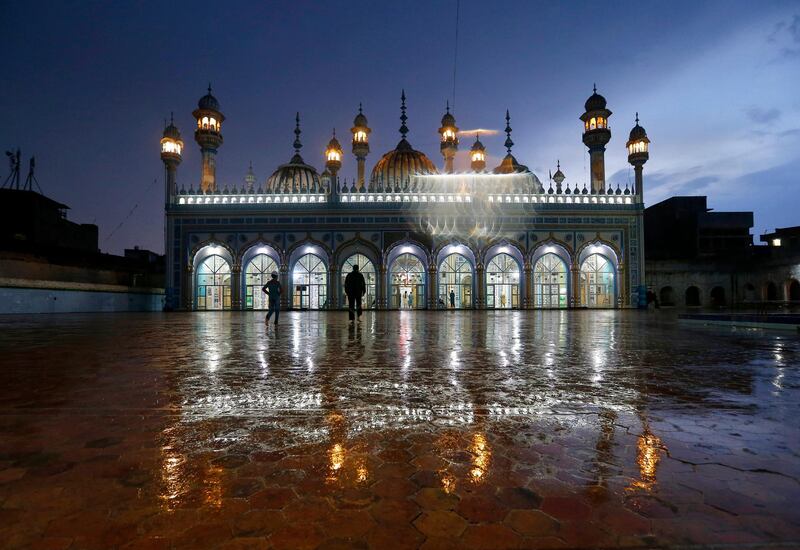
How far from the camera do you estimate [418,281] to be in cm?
3662

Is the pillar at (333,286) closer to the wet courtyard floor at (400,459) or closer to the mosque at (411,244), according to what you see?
the mosque at (411,244)

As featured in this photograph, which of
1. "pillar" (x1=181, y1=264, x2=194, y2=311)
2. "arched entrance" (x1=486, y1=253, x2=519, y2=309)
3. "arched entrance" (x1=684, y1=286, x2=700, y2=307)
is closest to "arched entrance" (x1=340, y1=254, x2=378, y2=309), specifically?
"arched entrance" (x1=486, y1=253, x2=519, y2=309)

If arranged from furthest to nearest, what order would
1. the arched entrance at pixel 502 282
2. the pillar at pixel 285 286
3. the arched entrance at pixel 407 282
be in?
the arched entrance at pixel 502 282 → the arched entrance at pixel 407 282 → the pillar at pixel 285 286

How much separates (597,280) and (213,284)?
31185mm

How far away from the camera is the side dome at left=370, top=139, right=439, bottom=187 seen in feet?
142

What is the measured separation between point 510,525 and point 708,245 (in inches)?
2200

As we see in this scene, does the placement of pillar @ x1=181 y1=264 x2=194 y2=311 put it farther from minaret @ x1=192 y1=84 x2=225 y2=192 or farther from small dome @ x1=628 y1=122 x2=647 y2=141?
small dome @ x1=628 y1=122 x2=647 y2=141

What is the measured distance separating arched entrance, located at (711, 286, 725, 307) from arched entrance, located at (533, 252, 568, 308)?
16.2 metres

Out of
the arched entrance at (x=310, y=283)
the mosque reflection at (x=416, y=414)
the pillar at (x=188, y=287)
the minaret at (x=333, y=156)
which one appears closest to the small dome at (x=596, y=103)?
the minaret at (x=333, y=156)

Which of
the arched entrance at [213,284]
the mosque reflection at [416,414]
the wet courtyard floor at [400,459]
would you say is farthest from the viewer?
the arched entrance at [213,284]

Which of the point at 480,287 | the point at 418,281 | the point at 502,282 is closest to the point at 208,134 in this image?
the point at 418,281

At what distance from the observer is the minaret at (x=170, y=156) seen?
36.3 metres

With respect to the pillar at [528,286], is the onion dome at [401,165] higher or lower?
higher

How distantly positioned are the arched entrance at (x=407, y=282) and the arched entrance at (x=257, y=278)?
9537 millimetres
